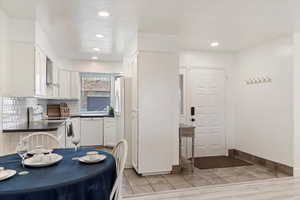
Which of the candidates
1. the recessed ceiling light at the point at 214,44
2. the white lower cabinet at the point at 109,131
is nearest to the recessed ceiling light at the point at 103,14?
the recessed ceiling light at the point at 214,44

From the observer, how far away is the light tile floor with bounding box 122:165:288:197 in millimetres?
3285

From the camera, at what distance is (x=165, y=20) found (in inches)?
127

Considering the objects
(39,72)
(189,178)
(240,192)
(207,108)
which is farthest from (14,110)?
(207,108)

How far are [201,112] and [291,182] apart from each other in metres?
2.25

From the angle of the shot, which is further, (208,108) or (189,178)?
(208,108)

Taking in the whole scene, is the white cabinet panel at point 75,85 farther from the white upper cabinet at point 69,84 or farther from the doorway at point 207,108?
the doorway at point 207,108

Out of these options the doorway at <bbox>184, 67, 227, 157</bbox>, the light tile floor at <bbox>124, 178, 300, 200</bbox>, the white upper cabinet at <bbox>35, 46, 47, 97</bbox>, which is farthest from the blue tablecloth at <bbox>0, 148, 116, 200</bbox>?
the doorway at <bbox>184, 67, 227, 157</bbox>

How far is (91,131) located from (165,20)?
419cm

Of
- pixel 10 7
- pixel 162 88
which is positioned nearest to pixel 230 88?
pixel 162 88

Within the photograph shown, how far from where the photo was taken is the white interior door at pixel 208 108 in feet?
16.8

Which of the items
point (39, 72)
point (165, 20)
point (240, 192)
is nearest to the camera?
point (240, 192)

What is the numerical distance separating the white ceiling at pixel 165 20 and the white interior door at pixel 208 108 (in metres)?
0.90

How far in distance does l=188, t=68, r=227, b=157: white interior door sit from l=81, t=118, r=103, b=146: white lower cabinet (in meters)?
2.80

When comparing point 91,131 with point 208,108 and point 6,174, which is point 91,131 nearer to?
point 208,108
